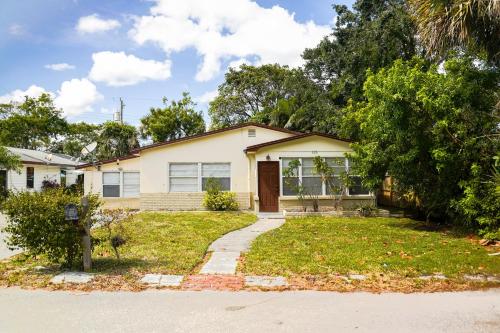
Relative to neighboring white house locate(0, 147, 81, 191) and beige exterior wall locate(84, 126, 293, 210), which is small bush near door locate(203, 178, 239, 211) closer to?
beige exterior wall locate(84, 126, 293, 210)

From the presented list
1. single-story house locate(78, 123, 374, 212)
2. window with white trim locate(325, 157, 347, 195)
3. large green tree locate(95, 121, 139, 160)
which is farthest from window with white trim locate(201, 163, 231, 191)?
large green tree locate(95, 121, 139, 160)

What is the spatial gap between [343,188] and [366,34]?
811 cm

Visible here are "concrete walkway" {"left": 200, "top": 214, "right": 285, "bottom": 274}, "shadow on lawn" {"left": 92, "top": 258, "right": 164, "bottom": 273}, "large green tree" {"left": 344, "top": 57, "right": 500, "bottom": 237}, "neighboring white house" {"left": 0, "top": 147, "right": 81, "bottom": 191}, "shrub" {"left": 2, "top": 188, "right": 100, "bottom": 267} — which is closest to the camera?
"shrub" {"left": 2, "top": 188, "right": 100, "bottom": 267}

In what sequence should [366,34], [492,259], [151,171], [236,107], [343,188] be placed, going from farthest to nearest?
[236,107]
[366,34]
[151,171]
[343,188]
[492,259]

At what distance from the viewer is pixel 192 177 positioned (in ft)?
63.2

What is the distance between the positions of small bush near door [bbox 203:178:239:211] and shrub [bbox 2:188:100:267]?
37.2ft

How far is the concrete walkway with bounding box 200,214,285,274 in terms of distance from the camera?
25.1 ft

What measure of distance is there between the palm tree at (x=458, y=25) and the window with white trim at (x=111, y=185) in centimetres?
1508

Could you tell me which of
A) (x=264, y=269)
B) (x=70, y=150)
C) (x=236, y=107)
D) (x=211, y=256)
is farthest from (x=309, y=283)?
(x=70, y=150)

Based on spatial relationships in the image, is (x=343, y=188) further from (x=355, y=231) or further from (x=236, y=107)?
(x=236, y=107)

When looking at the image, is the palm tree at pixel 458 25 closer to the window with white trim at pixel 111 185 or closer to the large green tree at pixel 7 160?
the window with white trim at pixel 111 185

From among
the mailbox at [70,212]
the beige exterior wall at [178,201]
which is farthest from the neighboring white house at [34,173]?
the mailbox at [70,212]

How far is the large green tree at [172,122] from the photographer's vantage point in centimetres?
4169

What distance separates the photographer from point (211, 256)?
8719 mm
